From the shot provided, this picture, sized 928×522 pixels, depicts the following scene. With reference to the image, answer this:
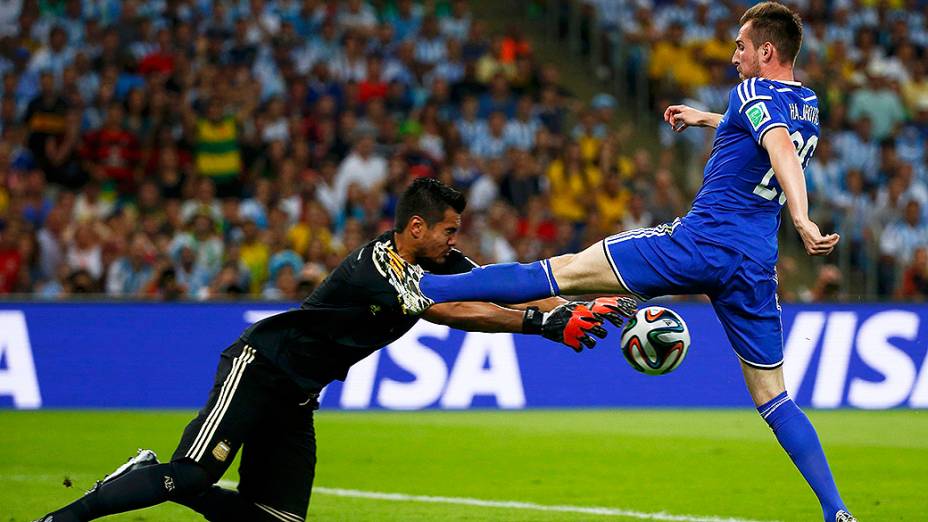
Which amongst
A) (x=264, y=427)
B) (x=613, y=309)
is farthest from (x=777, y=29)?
(x=264, y=427)

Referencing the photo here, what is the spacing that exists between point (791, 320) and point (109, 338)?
7.07m

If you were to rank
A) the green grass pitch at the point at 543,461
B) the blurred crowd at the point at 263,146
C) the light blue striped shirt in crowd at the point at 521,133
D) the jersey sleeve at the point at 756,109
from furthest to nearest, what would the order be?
the light blue striped shirt in crowd at the point at 521,133, the blurred crowd at the point at 263,146, the green grass pitch at the point at 543,461, the jersey sleeve at the point at 756,109

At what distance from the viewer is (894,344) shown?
48.3 ft

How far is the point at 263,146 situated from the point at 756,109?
1202cm

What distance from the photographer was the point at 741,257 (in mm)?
7059

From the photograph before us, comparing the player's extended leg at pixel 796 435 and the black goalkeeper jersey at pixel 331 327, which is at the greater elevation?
the black goalkeeper jersey at pixel 331 327

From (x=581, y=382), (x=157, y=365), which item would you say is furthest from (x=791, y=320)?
(x=157, y=365)

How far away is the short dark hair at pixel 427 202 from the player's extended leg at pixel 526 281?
20cm

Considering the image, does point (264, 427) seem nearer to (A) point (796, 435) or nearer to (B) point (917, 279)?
(A) point (796, 435)

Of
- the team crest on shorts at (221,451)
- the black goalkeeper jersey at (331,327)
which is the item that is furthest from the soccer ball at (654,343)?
the team crest on shorts at (221,451)

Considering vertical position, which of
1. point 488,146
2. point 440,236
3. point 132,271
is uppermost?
point 440,236

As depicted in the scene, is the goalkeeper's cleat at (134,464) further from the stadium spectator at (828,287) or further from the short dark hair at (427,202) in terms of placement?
the stadium spectator at (828,287)

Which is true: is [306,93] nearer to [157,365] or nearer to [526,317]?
[157,365]

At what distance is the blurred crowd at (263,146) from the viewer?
54.3ft
